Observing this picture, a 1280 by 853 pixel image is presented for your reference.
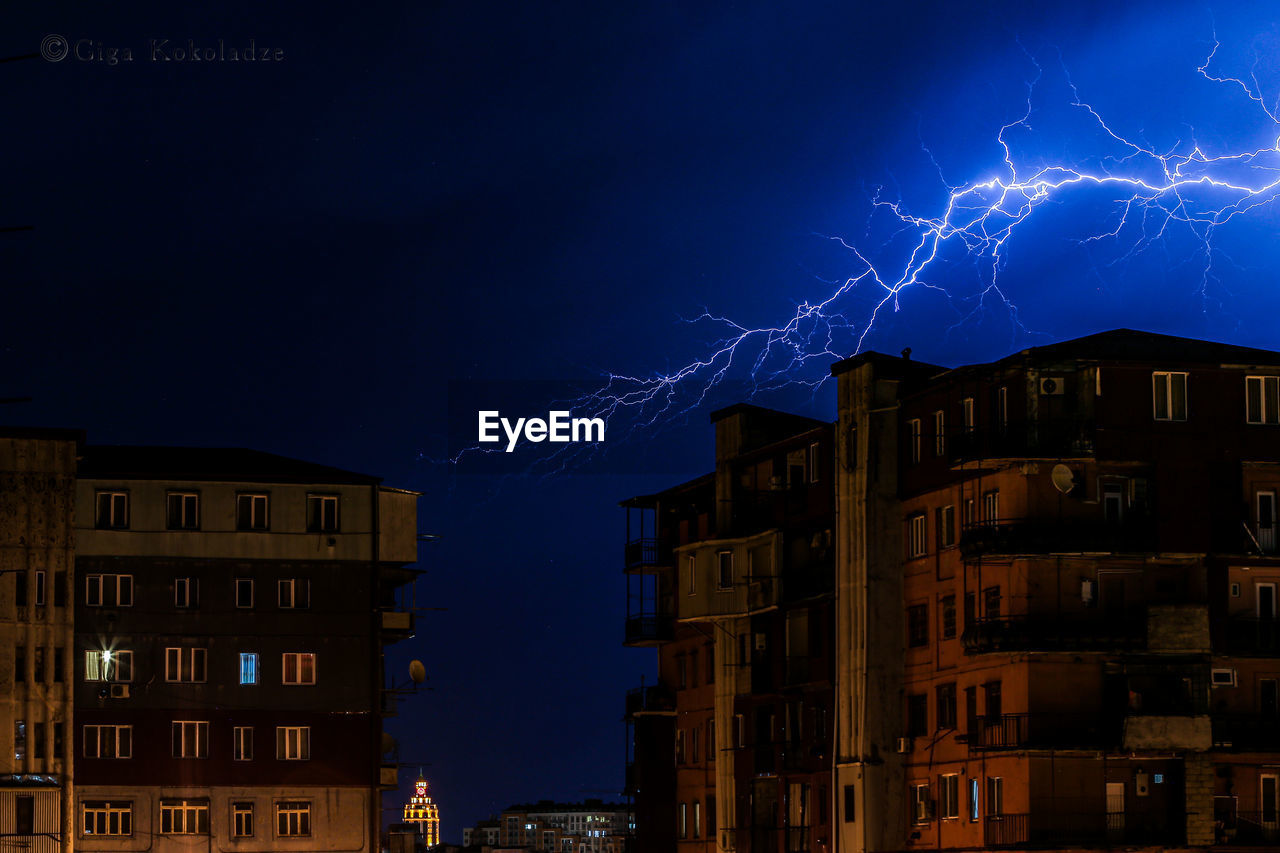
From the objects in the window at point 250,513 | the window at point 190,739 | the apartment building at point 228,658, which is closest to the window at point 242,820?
the apartment building at point 228,658

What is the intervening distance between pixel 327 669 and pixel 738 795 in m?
19.1

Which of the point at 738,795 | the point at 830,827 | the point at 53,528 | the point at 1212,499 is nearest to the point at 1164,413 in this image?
the point at 1212,499

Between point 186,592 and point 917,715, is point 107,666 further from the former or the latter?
point 917,715

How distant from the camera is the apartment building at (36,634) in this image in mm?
88438

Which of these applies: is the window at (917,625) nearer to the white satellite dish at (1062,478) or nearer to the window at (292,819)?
the white satellite dish at (1062,478)

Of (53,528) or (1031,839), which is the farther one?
(53,528)

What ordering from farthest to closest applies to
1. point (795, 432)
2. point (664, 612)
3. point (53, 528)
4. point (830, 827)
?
point (664, 612), point (795, 432), point (53, 528), point (830, 827)

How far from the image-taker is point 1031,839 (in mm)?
73688

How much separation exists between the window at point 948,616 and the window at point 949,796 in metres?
5.30

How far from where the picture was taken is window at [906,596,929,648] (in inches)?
3255

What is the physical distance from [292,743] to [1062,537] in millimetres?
35984

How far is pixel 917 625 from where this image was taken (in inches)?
3282

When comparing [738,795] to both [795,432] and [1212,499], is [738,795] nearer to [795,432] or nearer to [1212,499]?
[795,432]

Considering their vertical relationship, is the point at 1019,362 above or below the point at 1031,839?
above
